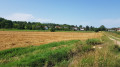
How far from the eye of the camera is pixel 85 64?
4246 mm

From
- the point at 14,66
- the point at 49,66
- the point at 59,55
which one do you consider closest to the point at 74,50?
the point at 59,55

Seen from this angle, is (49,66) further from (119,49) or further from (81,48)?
(119,49)

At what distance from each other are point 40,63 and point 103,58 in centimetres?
346

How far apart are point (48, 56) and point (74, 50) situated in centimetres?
258

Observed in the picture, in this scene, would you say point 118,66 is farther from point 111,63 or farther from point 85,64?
point 85,64

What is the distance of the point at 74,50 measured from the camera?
778cm

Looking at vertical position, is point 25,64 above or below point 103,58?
below

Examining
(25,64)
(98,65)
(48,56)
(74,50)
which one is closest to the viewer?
(98,65)

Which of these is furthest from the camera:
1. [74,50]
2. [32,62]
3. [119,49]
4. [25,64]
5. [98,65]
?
[119,49]

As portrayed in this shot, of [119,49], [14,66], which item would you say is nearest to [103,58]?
[14,66]

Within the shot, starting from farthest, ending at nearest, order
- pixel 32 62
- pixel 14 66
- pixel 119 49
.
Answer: pixel 119 49, pixel 32 62, pixel 14 66

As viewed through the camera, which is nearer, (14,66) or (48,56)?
(14,66)

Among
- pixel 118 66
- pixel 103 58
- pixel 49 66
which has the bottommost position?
pixel 49 66

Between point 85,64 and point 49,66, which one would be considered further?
point 49,66
